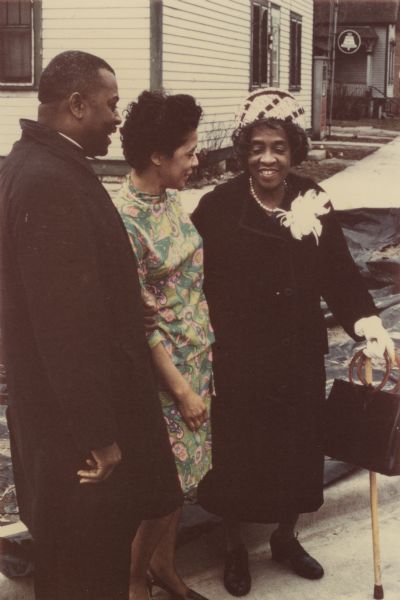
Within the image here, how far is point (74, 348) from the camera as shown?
6.93 feet

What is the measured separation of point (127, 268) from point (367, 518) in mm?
2161

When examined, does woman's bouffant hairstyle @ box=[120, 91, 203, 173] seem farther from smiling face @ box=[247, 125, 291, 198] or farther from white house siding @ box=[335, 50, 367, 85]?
white house siding @ box=[335, 50, 367, 85]

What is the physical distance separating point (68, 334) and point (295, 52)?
20.7 metres

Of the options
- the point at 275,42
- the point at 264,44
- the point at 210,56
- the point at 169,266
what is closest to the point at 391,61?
the point at 275,42

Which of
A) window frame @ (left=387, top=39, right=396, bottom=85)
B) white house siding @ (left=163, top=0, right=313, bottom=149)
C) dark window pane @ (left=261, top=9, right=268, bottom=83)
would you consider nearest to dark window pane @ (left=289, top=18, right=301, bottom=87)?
dark window pane @ (left=261, top=9, right=268, bottom=83)

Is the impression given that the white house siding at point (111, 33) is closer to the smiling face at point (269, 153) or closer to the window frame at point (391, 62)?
the smiling face at point (269, 153)

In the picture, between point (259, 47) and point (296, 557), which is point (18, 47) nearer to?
point (259, 47)

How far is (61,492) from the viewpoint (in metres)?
2.27

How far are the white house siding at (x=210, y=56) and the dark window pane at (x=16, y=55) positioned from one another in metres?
1.89

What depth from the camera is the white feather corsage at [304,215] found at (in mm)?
3240

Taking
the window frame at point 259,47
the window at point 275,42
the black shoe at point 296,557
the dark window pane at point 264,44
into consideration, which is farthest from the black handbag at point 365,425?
the window at point 275,42

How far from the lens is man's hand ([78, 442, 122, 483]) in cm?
220

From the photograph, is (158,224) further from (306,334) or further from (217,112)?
(217,112)

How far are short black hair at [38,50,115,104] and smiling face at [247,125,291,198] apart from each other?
1035mm
